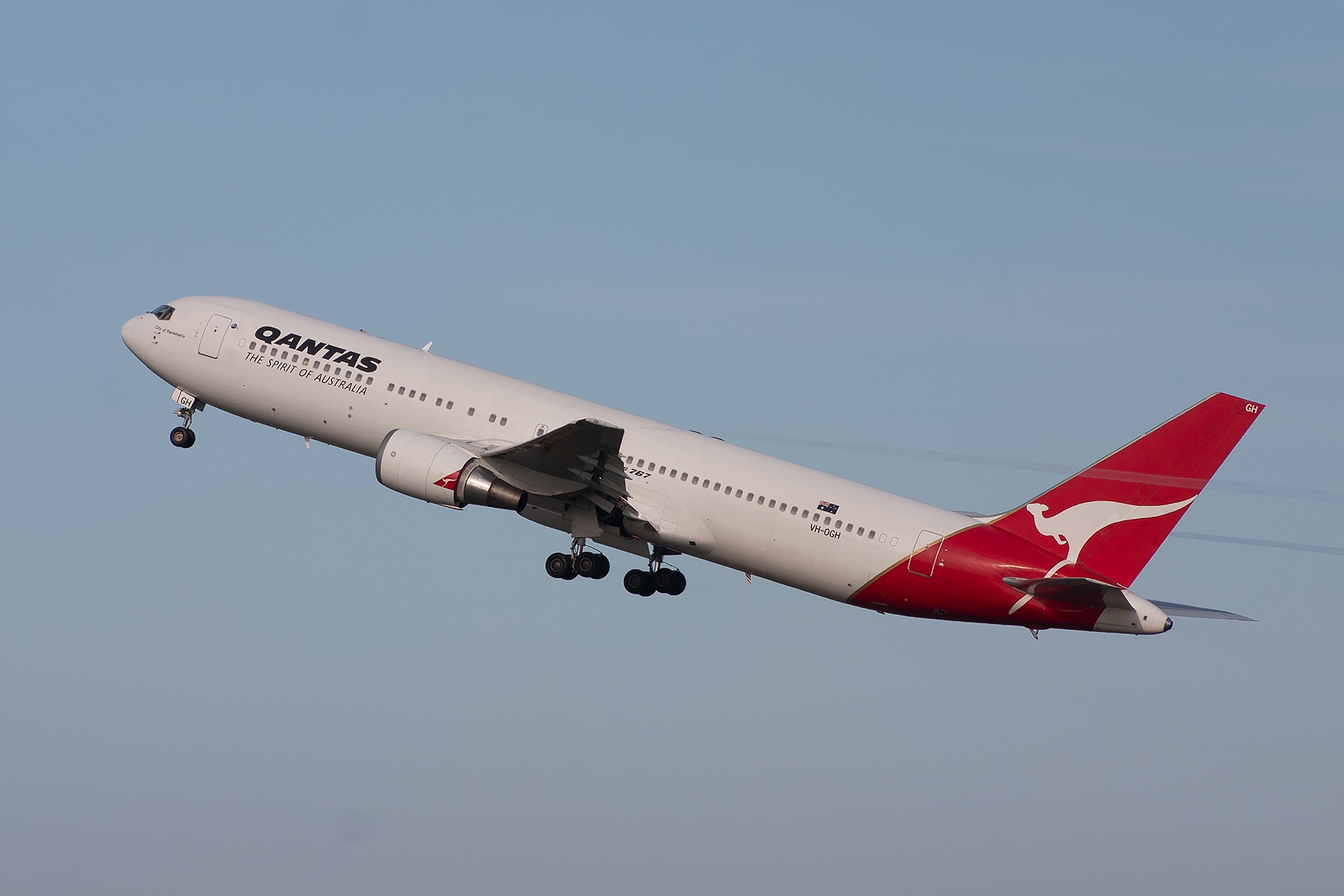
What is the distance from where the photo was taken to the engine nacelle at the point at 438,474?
45.5 meters

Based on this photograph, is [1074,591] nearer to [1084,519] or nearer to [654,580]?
[1084,519]

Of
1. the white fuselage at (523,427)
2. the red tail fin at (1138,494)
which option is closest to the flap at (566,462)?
the white fuselage at (523,427)

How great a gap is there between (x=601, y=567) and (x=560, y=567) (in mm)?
1238

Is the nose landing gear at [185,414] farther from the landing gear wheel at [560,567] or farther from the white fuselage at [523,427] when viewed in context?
the landing gear wheel at [560,567]

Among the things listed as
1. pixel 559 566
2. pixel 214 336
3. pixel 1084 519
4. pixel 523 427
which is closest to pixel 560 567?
pixel 559 566

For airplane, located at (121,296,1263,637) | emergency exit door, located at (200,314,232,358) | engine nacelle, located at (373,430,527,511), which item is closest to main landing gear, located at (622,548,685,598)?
airplane, located at (121,296,1263,637)

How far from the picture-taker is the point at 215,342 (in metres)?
50.8

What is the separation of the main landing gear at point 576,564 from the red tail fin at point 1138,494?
12.6 meters

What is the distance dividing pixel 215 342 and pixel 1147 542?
93.3ft

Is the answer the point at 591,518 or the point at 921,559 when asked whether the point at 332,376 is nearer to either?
the point at 591,518

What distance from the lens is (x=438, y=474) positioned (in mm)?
45531

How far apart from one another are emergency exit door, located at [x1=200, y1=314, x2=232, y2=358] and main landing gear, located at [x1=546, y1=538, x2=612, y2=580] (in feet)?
41.1

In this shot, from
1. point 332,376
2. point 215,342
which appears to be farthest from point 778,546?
point 215,342

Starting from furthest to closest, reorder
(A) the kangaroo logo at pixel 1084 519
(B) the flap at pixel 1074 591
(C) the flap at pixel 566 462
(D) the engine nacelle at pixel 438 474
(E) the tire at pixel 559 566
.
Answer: (E) the tire at pixel 559 566 → (D) the engine nacelle at pixel 438 474 → (C) the flap at pixel 566 462 → (A) the kangaroo logo at pixel 1084 519 → (B) the flap at pixel 1074 591
